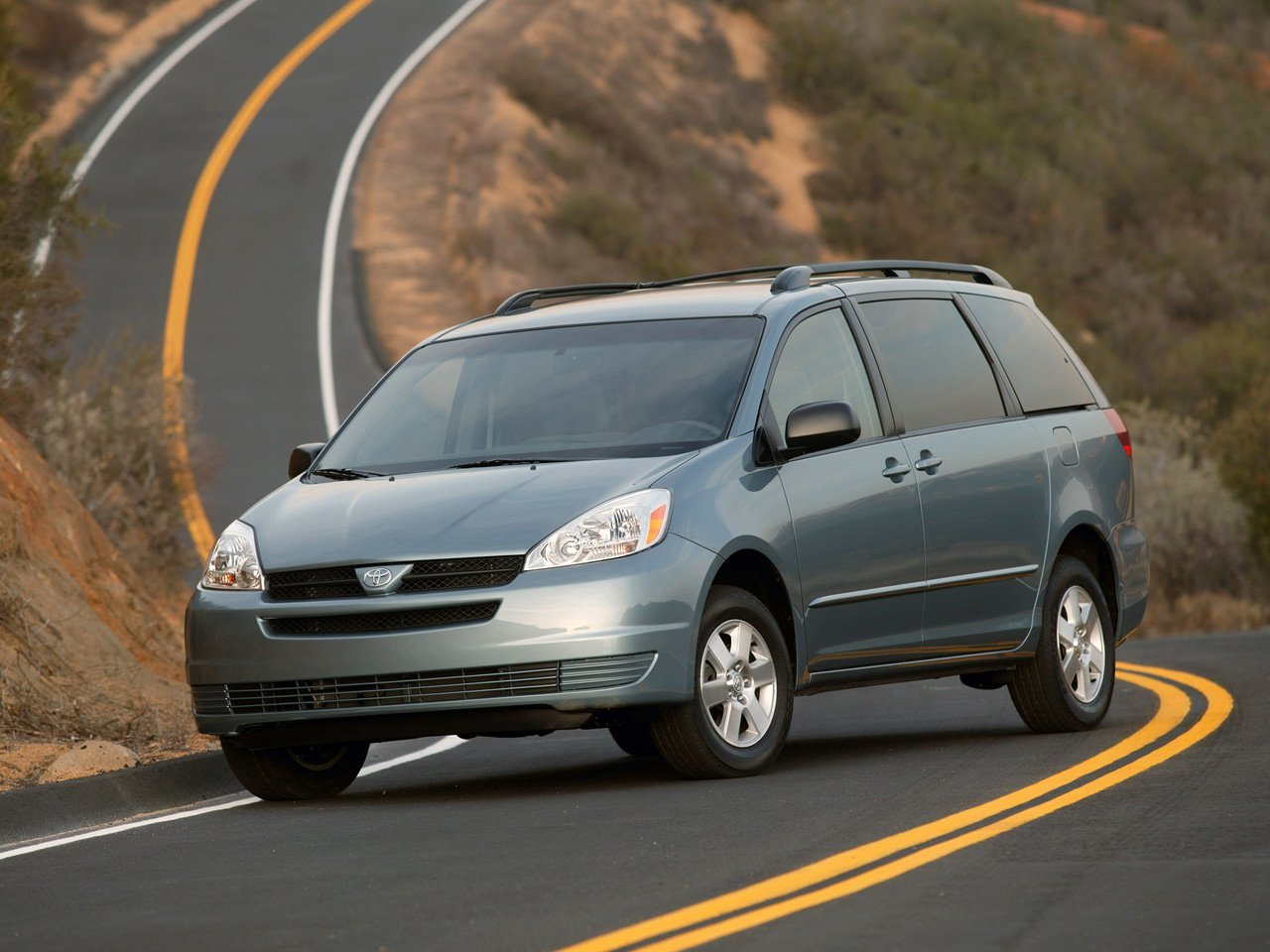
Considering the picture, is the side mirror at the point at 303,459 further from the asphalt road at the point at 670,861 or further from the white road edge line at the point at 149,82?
the white road edge line at the point at 149,82

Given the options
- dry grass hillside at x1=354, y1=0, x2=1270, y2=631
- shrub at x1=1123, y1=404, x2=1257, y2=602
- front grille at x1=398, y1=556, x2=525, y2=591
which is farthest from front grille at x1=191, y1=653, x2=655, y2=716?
dry grass hillside at x1=354, y1=0, x2=1270, y2=631

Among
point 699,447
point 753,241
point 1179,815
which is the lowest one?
point 1179,815

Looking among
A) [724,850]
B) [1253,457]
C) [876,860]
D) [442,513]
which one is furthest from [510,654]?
[1253,457]

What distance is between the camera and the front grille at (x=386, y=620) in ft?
27.8

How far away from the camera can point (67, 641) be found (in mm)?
12328

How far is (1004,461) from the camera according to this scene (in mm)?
10484

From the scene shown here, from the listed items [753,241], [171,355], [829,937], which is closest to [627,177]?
[753,241]

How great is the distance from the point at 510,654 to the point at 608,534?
0.59 meters

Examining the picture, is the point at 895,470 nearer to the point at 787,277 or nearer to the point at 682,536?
the point at 787,277

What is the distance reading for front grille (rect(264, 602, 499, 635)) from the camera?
8484 millimetres

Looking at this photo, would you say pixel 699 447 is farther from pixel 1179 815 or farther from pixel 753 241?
pixel 753 241

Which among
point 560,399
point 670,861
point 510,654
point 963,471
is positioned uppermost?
point 560,399

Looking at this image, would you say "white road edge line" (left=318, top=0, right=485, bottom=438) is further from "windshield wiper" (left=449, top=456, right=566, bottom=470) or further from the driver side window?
"windshield wiper" (left=449, top=456, right=566, bottom=470)

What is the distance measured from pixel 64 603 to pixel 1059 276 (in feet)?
117
